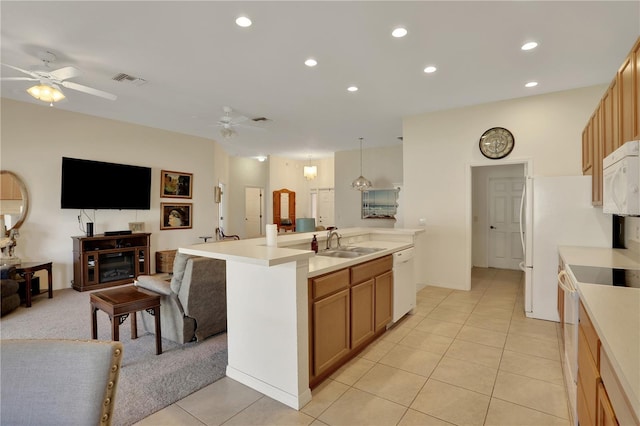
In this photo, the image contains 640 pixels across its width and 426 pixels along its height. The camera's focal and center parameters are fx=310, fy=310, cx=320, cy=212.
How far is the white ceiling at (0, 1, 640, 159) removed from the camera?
8.21ft

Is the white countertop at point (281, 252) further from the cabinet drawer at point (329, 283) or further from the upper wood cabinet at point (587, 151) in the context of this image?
the upper wood cabinet at point (587, 151)

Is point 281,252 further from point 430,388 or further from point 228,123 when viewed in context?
point 228,123

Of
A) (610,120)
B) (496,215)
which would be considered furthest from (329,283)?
(496,215)

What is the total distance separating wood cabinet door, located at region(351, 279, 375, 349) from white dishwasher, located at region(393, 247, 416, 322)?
1.80 feet

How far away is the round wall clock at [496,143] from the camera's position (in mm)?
4516

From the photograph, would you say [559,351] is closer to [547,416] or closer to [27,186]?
[547,416]

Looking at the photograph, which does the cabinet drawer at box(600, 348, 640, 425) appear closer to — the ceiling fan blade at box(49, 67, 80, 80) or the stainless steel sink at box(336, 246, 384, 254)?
the stainless steel sink at box(336, 246, 384, 254)

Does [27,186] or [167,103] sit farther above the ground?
[167,103]

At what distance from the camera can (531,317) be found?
3.64m

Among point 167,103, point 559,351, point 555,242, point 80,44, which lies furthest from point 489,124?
point 80,44

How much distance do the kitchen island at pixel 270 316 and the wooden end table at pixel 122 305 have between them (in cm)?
72

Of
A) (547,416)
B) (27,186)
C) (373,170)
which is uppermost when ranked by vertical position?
(373,170)

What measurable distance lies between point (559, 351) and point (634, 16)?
2.92 metres

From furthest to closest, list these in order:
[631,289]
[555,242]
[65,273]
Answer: [65,273] → [555,242] → [631,289]
